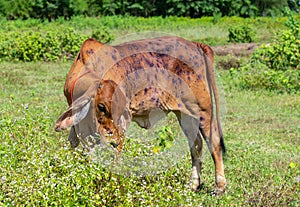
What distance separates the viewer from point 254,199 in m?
5.45

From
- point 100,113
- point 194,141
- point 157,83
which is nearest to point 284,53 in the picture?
point 194,141

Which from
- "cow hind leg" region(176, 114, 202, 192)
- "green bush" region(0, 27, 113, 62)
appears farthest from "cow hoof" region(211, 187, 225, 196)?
"green bush" region(0, 27, 113, 62)

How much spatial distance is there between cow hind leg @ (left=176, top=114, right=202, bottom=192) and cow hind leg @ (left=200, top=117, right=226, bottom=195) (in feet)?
0.36

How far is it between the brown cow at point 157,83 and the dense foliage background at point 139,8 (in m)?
33.4

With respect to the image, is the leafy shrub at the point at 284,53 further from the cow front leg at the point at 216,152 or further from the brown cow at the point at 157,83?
the cow front leg at the point at 216,152

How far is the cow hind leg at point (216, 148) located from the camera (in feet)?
19.6

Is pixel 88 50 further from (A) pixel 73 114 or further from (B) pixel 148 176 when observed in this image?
(B) pixel 148 176

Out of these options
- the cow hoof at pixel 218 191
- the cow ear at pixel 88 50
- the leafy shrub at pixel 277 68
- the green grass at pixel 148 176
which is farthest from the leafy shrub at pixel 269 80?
the cow ear at pixel 88 50

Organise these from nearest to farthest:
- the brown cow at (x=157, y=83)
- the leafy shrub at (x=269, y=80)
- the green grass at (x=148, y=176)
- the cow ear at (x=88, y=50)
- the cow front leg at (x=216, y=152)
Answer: the green grass at (x=148, y=176) → the brown cow at (x=157, y=83) → the cow ear at (x=88, y=50) → the cow front leg at (x=216, y=152) → the leafy shrub at (x=269, y=80)

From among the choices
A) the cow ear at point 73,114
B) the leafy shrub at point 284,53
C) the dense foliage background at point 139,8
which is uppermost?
the cow ear at point 73,114

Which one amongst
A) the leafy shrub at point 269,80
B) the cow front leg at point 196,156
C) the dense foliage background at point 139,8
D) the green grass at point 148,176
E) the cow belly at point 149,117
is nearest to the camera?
the green grass at point 148,176

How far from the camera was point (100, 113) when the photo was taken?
455 centimetres

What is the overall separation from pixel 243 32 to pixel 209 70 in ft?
50.7

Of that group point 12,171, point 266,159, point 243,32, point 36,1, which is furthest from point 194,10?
point 12,171
